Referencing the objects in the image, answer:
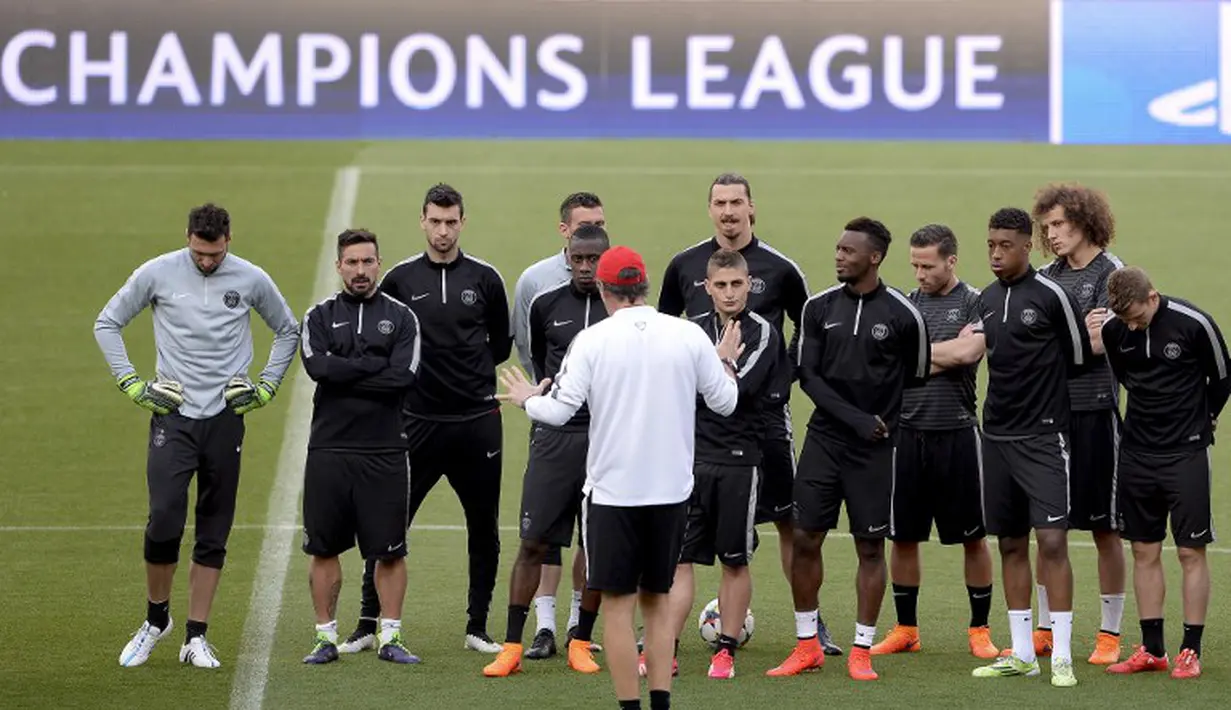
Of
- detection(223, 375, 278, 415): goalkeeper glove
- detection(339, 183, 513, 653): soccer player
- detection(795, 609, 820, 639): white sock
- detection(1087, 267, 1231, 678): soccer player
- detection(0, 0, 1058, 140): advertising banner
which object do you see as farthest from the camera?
detection(0, 0, 1058, 140): advertising banner

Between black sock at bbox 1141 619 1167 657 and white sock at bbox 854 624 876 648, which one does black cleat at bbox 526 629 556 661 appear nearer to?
white sock at bbox 854 624 876 648

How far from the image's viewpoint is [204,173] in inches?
964

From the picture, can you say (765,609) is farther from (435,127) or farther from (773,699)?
(435,127)

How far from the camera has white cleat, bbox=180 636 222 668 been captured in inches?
401

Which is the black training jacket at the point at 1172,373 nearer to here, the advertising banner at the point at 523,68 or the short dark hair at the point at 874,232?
the short dark hair at the point at 874,232

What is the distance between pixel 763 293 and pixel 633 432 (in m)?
2.12

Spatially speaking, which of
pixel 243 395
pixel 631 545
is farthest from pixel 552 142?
pixel 631 545

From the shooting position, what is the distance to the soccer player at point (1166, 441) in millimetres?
9883

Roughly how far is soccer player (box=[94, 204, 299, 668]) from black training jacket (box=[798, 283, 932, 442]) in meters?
2.68

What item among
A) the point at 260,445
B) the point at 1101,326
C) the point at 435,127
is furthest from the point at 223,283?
the point at 435,127

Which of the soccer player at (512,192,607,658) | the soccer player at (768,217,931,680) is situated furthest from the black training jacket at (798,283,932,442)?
the soccer player at (512,192,607,658)

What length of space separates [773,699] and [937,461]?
1693 millimetres

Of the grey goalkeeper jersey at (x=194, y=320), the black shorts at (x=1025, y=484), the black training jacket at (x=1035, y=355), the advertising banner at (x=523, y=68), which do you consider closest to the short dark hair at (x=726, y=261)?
the black training jacket at (x=1035, y=355)

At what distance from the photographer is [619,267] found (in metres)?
8.81
